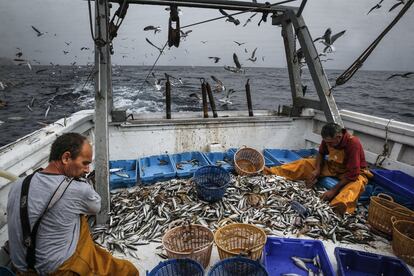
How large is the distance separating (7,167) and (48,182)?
164 centimetres

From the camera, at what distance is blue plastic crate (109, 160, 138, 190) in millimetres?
5445

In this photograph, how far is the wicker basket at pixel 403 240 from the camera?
11.4ft

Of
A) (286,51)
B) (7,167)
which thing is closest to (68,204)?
(7,167)

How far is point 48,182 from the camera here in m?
2.32

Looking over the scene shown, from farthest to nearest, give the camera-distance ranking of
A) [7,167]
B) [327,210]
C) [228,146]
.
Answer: [228,146] → [327,210] → [7,167]

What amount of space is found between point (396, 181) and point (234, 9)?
191 inches

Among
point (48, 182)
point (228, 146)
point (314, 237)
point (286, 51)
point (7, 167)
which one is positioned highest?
point (286, 51)

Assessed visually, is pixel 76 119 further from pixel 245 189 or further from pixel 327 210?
pixel 327 210

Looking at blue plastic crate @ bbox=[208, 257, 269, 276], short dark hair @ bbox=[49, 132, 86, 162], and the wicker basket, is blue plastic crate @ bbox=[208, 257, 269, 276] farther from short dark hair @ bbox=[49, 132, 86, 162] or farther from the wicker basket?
the wicker basket

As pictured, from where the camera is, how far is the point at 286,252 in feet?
11.7

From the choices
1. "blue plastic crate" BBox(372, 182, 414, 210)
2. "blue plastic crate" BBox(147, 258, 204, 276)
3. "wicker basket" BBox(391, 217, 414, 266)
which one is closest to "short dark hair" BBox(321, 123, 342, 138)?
"blue plastic crate" BBox(372, 182, 414, 210)

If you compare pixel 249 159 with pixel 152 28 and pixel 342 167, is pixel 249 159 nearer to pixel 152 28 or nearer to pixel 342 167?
pixel 342 167

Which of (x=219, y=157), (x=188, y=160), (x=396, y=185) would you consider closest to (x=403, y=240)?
(x=396, y=185)

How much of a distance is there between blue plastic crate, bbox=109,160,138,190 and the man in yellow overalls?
142 inches
